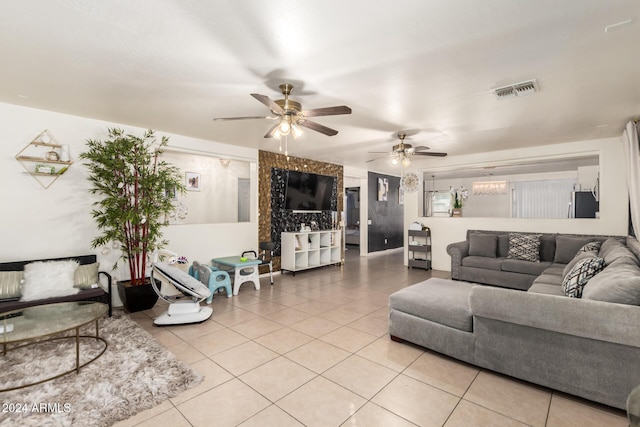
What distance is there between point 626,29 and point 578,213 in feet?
16.4

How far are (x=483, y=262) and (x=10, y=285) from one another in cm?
641

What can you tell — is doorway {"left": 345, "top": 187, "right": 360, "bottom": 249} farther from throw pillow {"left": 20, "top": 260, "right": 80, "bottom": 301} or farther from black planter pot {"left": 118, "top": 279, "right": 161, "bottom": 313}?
throw pillow {"left": 20, "top": 260, "right": 80, "bottom": 301}

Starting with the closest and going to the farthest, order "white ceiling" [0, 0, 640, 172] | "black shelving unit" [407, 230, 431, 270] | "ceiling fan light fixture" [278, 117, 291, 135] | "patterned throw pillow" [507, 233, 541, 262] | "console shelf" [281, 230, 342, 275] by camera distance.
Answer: "white ceiling" [0, 0, 640, 172], "ceiling fan light fixture" [278, 117, 291, 135], "patterned throw pillow" [507, 233, 541, 262], "console shelf" [281, 230, 342, 275], "black shelving unit" [407, 230, 431, 270]

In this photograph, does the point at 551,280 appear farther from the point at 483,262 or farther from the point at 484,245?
the point at 484,245

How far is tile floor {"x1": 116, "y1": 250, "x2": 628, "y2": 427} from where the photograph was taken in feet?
6.18

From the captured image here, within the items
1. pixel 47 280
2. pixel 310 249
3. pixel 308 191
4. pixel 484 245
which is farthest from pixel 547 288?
pixel 47 280

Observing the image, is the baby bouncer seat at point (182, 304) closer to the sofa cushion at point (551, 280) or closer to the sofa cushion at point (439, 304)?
the sofa cushion at point (439, 304)

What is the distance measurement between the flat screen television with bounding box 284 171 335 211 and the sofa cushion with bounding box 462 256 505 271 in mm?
3298

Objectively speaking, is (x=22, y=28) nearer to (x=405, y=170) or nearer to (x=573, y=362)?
(x=573, y=362)

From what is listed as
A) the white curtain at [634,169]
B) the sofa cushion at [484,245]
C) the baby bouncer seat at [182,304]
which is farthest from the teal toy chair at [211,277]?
the white curtain at [634,169]

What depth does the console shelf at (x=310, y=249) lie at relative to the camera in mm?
6031

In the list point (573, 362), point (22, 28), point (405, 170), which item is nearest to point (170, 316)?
point (22, 28)

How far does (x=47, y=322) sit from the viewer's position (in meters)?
2.44

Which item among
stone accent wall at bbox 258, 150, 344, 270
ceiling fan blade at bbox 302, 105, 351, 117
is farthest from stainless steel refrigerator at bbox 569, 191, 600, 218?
ceiling fan blade at bbox 302, 105, 351, 117
